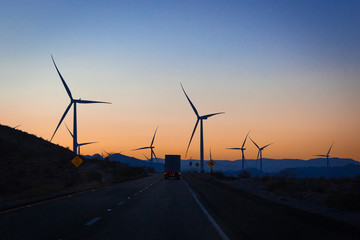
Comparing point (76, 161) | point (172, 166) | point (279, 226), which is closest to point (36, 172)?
point (172, 166)

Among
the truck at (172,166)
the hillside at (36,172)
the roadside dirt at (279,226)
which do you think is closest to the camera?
the roadside dirt at (279,226)

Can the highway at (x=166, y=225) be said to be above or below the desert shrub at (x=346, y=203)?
below

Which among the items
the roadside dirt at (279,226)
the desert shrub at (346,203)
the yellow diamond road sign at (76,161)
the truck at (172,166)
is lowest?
the roadside dirt at (279,226)

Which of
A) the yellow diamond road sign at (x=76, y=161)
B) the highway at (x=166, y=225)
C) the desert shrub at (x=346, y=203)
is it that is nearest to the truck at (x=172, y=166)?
the yellow diamond road sign at (x=76, y=161)

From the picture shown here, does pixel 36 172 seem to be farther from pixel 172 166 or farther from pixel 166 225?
pixel 166 225

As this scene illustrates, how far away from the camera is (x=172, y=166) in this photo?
6450 cm

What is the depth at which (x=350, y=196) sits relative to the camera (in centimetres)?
2106

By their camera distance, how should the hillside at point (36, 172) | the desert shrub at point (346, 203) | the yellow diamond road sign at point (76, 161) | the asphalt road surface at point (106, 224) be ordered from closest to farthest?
1. the asphalt road surface at point (106, 224)
2. the desert shrub at point (346, 203)
3. the yellow diamond road sign at point (76, 161)
4. the hillside at point (36, 172)

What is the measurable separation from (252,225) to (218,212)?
4.22m

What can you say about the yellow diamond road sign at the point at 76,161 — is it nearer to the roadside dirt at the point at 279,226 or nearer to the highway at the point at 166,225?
the highway at the point at 166,225

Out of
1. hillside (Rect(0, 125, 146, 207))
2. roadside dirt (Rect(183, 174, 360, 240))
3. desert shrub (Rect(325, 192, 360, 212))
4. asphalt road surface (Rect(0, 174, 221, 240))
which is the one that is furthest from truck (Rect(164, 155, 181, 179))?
A: roadside dirt (Rect(183, 174, 360, 240))

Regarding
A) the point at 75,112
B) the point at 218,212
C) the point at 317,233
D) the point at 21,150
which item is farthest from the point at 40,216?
the point at 21,150

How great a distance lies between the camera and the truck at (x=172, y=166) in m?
64.1

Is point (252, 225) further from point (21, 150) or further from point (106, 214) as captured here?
point (21, 150)
